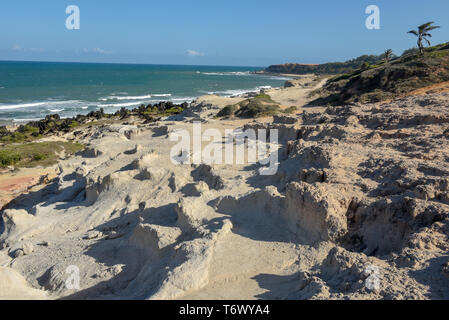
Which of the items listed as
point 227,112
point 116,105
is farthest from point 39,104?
point 227,112

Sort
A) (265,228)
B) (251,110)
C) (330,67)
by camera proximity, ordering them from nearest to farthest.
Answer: (265,228)
(251,110)
(330,67)

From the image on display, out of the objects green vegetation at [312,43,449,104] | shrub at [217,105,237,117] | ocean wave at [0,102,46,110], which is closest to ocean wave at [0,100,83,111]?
ocean wave at [0,102,46,110]

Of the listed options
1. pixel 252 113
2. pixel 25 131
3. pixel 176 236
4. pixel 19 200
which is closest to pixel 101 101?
pixel 25 131

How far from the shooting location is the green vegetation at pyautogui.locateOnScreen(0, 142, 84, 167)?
52.0 ft

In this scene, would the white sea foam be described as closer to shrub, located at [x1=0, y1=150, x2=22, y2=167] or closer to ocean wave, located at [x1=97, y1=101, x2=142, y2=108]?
ocean wave, located at [x1=97, y1=101, x2=142, y2=108]

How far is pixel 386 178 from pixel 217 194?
10.1 ft

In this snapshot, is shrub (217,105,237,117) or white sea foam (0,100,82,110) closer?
shrub (217,105,237,117)

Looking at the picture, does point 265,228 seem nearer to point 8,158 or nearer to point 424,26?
point 8,158

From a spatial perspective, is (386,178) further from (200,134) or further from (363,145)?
(200,134)

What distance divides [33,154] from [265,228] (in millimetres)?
15445

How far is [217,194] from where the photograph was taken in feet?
21.5

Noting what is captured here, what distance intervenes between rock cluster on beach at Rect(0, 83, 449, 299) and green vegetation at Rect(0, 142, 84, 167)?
8489 mm

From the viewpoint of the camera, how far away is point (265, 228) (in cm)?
538

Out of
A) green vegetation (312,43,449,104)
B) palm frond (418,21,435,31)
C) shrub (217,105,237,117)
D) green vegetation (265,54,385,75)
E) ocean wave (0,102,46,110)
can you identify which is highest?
green vegetation (265,54,385,75)
